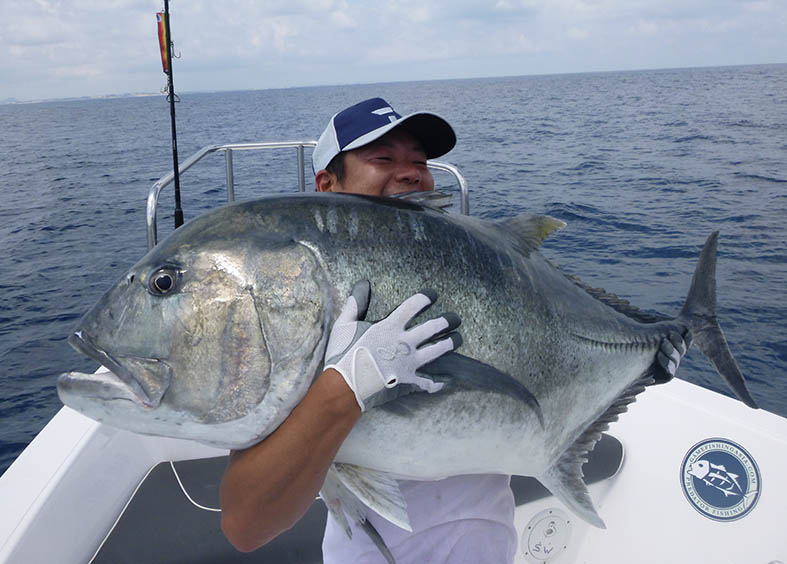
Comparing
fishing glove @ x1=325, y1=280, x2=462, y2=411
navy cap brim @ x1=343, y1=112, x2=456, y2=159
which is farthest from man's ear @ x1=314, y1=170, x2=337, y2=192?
fishing glove @ x1=325, y1=280, x2=462, y2=411

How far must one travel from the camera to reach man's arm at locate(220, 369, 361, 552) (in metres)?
1.23

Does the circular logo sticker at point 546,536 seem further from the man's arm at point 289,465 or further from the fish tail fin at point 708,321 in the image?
the man's arm at point 289,465

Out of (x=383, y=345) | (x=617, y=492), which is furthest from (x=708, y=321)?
(x=383, y=345)

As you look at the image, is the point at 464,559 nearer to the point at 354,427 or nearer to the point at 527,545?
the point at 354,427

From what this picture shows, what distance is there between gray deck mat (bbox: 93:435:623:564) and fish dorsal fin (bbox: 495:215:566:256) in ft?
5.17

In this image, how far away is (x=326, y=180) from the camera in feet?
Result: 6.62

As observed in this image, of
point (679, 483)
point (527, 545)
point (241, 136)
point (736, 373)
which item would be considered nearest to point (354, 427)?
point (736, 373)

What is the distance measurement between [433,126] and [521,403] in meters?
0.96

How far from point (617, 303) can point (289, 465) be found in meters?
1.28

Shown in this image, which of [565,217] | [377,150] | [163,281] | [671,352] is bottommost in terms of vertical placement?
[565,217]

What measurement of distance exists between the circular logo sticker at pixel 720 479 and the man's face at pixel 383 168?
204cm

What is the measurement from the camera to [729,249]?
397 inches

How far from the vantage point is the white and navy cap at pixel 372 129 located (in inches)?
71.9

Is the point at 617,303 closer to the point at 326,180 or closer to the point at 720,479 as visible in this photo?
the point at 326,180
